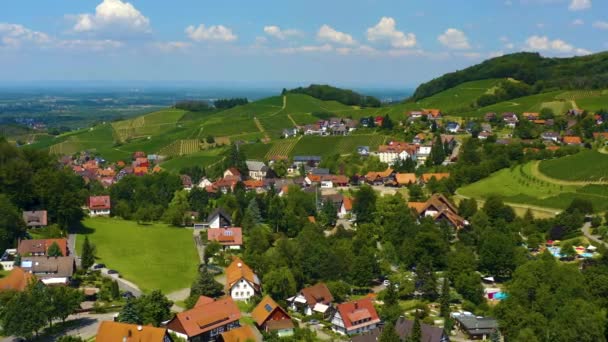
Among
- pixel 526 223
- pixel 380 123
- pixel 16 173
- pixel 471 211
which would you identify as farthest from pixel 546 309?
pixel 380 123

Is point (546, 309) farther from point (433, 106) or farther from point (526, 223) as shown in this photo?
point (433, 106)

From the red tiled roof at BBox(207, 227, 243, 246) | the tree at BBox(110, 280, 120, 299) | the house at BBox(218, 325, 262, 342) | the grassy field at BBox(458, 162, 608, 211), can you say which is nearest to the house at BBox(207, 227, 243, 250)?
the red tiled roof at BBox(207, 227, 243, 246)

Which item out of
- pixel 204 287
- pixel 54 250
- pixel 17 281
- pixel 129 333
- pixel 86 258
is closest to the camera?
pixel 129 333

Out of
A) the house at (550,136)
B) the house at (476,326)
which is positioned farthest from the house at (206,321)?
the house at (550,136)

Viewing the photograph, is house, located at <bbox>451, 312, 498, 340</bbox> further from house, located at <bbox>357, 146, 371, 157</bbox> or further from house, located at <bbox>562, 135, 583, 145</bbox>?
house, located at <bbox>357, 146, 371, 157</bbox>

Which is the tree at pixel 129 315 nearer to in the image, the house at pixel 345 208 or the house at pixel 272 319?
the house at pixel 272 319

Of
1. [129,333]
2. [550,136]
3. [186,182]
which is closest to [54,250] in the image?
[129,333]

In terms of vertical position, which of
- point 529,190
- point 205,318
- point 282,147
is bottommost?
point 205,318

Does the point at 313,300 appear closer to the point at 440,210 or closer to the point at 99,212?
the point at 440,210

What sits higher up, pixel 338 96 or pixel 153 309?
pixel 338 96
